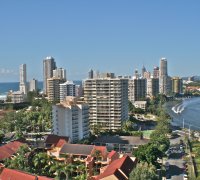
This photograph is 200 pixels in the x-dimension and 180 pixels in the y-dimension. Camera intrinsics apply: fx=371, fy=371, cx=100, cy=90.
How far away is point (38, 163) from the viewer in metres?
30.1

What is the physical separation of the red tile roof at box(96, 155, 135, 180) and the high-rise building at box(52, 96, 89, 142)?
13.9 m

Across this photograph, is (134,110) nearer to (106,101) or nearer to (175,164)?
(106,101)

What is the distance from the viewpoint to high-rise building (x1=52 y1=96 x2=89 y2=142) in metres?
43.3

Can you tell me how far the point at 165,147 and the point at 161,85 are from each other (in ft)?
284

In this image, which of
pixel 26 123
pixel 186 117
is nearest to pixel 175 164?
pixel 26 123

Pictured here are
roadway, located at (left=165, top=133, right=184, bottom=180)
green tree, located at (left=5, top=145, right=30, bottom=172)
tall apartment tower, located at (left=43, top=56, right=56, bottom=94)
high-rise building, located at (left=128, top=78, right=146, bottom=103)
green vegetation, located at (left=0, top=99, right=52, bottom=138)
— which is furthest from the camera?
tall apartment tower, located at (left=43, top=56, right=56, bottom=94)

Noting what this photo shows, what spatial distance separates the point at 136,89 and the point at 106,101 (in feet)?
124

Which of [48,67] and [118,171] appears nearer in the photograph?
[118,171]

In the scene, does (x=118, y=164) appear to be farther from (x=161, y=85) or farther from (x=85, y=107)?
(x=161, y=85)

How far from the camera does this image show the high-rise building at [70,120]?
43.3 metres

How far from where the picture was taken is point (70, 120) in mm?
43344

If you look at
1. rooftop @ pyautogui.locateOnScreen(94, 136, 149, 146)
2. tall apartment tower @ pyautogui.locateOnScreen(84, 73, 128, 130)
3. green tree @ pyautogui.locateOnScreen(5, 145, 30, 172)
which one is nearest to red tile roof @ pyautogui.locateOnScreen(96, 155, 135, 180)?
green tree @ pyautogui.locateOnScreen(5, 145, 30, 172)

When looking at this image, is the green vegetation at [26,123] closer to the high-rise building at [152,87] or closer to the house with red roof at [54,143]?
the house with red roof at [54,143]

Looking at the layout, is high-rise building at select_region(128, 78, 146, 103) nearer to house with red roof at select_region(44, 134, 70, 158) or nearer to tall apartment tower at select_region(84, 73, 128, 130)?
tall apartment tower at select_region(84, 73, 128, 130)
